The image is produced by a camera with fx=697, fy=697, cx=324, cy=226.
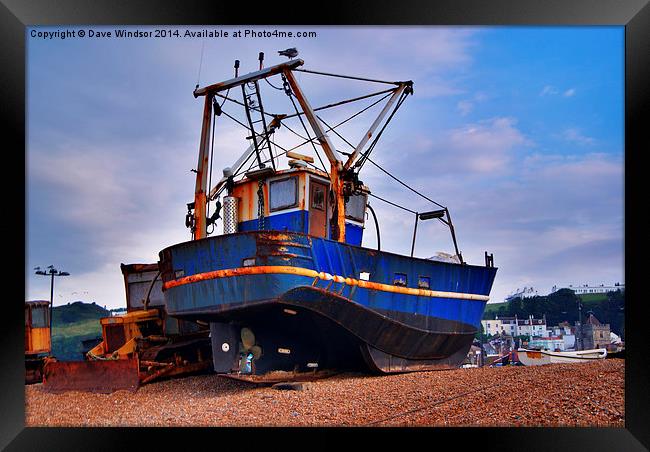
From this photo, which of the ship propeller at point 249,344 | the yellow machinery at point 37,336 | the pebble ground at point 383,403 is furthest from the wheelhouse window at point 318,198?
Result: the yellow machinery at point 37,336

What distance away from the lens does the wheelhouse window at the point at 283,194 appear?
12.3m

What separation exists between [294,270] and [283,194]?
1.95 meters

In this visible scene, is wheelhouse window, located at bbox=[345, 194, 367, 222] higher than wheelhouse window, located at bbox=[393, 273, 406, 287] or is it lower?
higher

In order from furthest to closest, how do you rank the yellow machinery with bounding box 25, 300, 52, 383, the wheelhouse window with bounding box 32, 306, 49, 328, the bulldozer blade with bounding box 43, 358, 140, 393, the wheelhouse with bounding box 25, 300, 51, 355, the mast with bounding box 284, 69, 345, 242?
the wheelhouse window with bounding box 32, 306, 49, 328 < the wheelhouse with bounding box 25, 300, 51, 355 < the yellow machinery with bounding box 25, 300, 52, 383 < the mast with bounding box 284, 69, 345, 242 < the bulldozer blade with bounding box 43, 358, 140, 393

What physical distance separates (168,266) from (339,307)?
3.12 metres

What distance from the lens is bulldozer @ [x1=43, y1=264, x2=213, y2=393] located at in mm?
12006

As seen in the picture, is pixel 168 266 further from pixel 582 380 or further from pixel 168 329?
pixel 582 380

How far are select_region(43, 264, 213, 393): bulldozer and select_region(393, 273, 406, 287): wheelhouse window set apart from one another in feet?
13.1

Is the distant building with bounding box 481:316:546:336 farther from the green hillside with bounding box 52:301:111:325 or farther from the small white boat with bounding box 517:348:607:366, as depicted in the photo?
the green hillside with bounding box 52:301:111:325

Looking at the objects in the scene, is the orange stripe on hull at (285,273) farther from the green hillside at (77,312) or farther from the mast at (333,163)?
the green hillside at (77,312)

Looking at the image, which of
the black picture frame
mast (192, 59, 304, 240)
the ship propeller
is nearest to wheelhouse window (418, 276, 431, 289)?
the ship propeller

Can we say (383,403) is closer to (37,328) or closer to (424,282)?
(424,282)

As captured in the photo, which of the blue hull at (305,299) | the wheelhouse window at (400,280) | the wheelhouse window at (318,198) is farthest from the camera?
the wheelhouse window at (400,280)

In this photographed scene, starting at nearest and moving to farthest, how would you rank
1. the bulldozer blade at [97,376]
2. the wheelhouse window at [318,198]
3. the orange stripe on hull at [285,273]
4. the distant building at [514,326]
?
the orange stripe on hull at [285,273], the bulldozer blade at [97,376], the wheelhouse window at [318,198], the distant building at [514,326]
